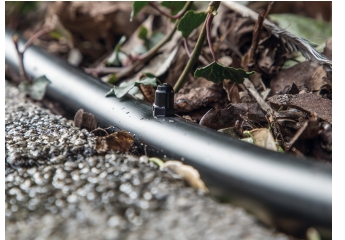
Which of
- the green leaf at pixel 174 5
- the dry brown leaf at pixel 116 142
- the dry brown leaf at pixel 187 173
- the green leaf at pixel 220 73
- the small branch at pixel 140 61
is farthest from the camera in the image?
the small branch at pixel 140 61

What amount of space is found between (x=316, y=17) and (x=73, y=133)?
1.39 m

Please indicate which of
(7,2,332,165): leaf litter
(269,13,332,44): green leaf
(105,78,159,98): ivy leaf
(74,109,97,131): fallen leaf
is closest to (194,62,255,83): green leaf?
(7,2,332,165): leaf litter

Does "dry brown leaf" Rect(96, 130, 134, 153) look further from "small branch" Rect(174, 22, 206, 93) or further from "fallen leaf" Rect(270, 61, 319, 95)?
"fallen leaf" Rect(270, 61, 319, 95)

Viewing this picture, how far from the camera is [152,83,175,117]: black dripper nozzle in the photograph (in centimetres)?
92

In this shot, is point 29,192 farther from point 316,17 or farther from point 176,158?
A: point 316,17

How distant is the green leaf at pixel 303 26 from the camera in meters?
1.47

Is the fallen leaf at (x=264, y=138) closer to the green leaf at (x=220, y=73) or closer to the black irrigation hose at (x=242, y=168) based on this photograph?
the black irrigation hose at (x=242, y=168)

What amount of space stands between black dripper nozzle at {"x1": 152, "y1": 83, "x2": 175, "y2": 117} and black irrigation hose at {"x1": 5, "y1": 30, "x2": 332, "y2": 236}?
0.02 metres

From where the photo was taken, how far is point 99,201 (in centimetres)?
69

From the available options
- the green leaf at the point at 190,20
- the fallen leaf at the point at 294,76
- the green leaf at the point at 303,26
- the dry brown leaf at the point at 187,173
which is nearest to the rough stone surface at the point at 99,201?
the dry brown leaf at the point at 187,173

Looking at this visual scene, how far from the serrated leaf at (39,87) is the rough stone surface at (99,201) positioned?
0.42 metres

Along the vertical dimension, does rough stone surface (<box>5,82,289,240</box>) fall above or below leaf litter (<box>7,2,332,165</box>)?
below

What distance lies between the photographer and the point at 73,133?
38.3 inches

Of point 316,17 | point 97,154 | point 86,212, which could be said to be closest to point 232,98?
point 97,154
